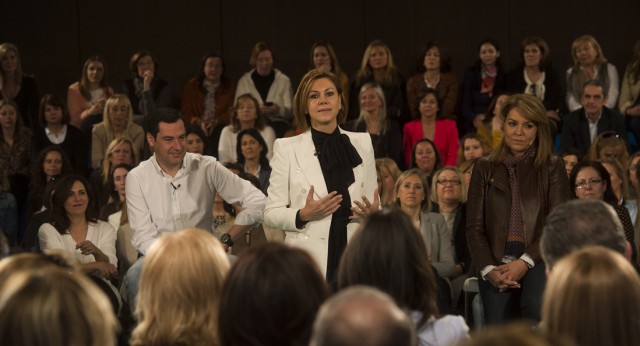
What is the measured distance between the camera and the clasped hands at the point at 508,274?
4.81m

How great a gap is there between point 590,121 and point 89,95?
429 centimetres

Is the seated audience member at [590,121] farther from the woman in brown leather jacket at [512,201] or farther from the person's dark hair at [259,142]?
the woman in brown leather jacket at [512,201]

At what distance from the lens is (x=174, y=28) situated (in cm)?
1083

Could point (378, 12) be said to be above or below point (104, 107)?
above

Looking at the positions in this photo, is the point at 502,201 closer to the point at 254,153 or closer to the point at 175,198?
the point at 175,198

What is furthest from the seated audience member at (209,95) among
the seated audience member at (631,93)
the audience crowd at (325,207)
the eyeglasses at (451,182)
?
the seated audience member at (631,93)

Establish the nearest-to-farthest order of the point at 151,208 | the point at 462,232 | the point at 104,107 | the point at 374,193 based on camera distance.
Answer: the point at 374,193 → the point at 151,208 → the point at 462,232 → the point at 104,107

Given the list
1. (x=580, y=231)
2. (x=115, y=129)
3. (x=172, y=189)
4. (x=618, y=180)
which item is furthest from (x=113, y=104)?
(x=580, y=231)

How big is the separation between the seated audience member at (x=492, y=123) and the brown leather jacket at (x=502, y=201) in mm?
3576

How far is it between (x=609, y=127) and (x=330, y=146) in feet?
14.3

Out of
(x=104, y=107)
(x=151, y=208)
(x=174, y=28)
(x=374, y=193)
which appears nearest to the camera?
(x=374, y=193)

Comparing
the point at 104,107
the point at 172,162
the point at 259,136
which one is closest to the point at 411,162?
the point at 259,136

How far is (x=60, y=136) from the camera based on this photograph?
886 centimetres

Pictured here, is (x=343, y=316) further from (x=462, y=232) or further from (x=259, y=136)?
(x=259, y=136)
